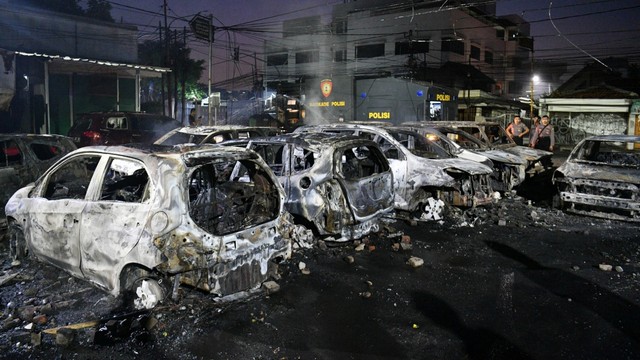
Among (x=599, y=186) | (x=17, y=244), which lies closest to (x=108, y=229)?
(x=17, y=244)

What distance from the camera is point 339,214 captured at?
235 inches

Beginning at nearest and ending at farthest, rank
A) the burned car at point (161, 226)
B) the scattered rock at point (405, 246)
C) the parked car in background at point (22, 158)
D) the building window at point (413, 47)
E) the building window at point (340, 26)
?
the burned car at point (161, 226)
the scattered rock at point (405, 246)
the parked car in background at point (22, 158)
the building window at point (413, 47)
the building window at point (340, 26)

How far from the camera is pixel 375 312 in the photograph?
15.1 feet

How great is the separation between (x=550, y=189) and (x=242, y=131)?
7.81 m

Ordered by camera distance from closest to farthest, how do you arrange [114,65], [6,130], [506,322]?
1. [506,322]
2. [6,130]
3. [114,65]

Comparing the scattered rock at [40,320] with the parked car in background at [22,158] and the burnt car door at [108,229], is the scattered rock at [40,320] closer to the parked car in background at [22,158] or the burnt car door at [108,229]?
the burnt car door at [108,229]

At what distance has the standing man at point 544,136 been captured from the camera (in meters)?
14.1

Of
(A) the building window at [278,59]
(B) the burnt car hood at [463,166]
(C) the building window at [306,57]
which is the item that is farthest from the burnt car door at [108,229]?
(A) the building window at [278,59]

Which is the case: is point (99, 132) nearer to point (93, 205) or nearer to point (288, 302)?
point (93, 205)

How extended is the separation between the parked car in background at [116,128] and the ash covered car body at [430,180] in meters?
7.66

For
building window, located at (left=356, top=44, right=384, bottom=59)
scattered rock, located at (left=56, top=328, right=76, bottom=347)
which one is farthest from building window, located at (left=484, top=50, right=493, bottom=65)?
scattered rock, located at (left=56, top=328, right=76, bottom=347)

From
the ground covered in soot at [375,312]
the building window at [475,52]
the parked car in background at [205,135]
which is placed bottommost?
the ground covered in soot at [375,312]

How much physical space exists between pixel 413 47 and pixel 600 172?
35317 millimetres

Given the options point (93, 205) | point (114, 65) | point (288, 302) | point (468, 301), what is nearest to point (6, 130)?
point (114, 65)
